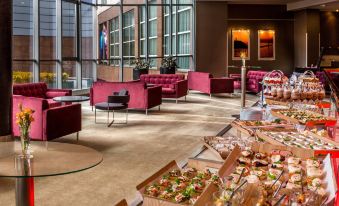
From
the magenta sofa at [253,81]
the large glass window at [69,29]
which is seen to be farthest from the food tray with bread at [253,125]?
the magenta sofa at [253,81]

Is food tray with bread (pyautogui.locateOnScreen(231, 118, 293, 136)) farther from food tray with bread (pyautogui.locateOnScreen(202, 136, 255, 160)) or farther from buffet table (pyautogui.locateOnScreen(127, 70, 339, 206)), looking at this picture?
food tray with bread (pyautogui.locateOnScreen(202, 136, 255, 160))

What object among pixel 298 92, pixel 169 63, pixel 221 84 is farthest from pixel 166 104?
pixel 298 92

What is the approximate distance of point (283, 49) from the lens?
19375mm

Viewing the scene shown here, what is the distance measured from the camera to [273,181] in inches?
95.5

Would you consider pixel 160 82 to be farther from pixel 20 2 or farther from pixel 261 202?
pixel 261 202

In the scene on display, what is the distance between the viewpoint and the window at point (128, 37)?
54.6 feet

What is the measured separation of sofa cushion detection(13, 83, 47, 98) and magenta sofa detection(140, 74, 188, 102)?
3.81m

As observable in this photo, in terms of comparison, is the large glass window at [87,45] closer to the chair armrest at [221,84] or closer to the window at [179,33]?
the window at [179,33]

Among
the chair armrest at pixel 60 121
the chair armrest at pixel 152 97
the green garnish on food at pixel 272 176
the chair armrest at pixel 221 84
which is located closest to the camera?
the green garnish on food at pixel 272 176

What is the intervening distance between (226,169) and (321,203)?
724 mm

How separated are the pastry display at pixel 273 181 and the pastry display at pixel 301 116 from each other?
3.52 feet

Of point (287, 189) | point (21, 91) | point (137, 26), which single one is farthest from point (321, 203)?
point (137, 26)

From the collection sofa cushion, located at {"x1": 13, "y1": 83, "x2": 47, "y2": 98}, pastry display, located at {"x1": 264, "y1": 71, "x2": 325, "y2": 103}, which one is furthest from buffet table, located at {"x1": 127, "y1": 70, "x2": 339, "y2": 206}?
sofa cushion, located at {"x1": 13, "y1": 83, "x2": 47, "y2": 98}

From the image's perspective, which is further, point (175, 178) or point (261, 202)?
point (175, 178)
